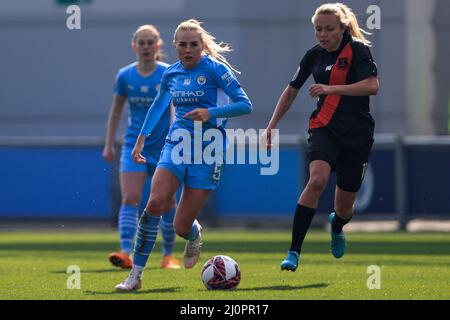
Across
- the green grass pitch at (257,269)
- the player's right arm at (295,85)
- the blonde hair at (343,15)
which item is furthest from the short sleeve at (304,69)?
the green grass pitch at (257,269)

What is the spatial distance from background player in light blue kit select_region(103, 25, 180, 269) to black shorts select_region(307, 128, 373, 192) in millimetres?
2181

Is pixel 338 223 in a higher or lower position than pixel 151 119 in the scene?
→ lower

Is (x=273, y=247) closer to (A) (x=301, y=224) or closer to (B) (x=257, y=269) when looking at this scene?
(B) (x=257, y=269)

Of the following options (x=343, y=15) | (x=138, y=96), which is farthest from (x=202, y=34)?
(x=138, y=96)

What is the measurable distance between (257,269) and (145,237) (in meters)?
2.43

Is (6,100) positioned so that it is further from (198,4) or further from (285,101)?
(285,101)

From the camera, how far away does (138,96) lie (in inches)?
478

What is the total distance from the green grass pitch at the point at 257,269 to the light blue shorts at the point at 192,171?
31.1 inches

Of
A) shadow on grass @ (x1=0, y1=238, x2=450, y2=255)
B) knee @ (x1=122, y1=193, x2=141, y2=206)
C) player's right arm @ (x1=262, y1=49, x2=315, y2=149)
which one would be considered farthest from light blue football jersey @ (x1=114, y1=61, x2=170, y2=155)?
shadow on grass @ (x1=0, y1=238, x2=450, y2=255)

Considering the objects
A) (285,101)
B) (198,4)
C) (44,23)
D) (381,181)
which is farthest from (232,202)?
(285,101)

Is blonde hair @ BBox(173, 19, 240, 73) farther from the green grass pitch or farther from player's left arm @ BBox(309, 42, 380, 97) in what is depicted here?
the green grass pitch

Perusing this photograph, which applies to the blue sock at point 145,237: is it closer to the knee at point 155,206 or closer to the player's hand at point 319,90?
the knee at point 155,206

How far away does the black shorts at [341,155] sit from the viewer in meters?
9.87
